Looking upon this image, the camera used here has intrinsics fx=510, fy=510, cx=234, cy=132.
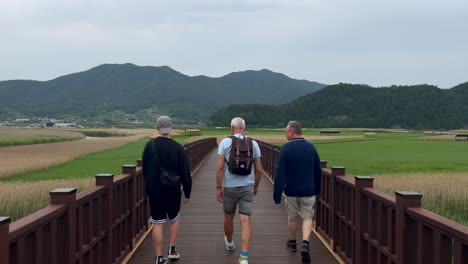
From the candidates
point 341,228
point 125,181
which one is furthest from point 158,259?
point 341,228

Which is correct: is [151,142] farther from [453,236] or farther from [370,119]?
[370,119]

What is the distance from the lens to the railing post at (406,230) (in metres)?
3.76

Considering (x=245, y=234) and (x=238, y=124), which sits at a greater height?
(x=238, y=124)

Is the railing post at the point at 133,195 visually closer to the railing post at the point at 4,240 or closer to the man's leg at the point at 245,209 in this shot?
the man's leg at the point at 245,209

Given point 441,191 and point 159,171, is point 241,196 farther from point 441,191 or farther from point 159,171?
point 441,191

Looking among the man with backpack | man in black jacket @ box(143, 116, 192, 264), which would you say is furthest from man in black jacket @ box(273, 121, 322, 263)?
man in black jacket @ box(143, 116, 192, 264)

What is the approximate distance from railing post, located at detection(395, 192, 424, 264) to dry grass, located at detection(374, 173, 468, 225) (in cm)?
669

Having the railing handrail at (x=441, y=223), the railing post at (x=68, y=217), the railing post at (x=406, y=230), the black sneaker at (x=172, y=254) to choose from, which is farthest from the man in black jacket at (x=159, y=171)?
the railing handrail at (x=441, y=223)

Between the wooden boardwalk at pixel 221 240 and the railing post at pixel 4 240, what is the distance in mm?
3301

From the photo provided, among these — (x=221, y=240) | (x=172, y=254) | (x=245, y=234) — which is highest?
(x=245, y=234)

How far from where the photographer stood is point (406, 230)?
12.4 feet

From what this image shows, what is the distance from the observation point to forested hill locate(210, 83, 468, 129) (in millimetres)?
137250

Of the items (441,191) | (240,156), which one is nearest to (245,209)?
(240,156)

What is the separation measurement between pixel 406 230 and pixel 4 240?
107 inches
